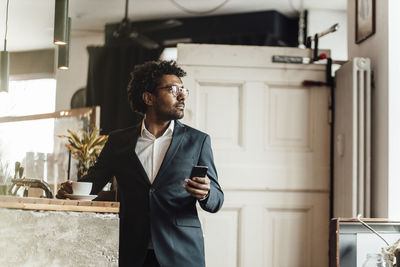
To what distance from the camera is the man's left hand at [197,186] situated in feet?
6.16

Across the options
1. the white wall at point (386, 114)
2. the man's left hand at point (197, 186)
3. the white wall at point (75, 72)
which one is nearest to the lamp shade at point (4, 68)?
the man's left hand at point (197, 186)

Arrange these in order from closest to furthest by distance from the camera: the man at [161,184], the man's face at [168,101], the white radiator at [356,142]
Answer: the man at [161,184], the man's face at [168,101], the white radiator at [356,142]

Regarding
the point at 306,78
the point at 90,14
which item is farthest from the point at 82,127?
the point at 306,78

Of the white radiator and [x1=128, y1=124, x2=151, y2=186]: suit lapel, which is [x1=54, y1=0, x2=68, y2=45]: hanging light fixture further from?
the white radiator

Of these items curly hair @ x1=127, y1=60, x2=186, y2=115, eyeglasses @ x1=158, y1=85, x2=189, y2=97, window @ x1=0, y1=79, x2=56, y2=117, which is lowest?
eyeglasses @ x1=158, y1=85, x2=189, y2=97

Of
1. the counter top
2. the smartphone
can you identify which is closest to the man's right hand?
the counter top

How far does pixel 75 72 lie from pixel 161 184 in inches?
207

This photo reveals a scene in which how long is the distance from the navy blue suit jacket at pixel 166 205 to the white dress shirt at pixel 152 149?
0.05 meters

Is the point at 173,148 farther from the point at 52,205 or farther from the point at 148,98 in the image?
the point at 52,205

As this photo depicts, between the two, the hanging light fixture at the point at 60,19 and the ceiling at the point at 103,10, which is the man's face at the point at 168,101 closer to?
the hanging light fixture at the point at 60,19

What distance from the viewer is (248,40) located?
599 centimetres

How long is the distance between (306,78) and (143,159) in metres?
1.47

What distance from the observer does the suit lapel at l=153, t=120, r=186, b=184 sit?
2047 millimetres

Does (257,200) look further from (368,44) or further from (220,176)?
(368,44)
